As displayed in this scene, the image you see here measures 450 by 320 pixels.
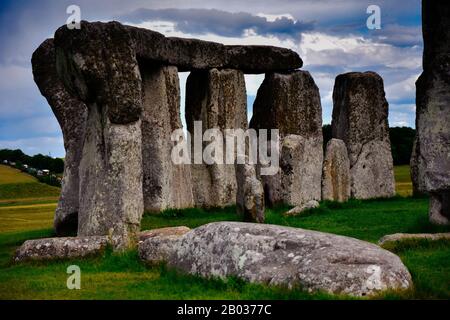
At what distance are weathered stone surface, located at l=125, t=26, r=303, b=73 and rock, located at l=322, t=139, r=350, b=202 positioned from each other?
12.4ft

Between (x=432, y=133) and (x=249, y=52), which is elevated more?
(x=249, y=52)

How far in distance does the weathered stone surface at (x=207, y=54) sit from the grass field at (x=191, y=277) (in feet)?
15.6

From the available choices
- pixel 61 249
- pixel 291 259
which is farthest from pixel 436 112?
pixel 291 259

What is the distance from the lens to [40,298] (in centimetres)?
1101

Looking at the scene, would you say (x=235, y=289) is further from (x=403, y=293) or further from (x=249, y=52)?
(x=249, y=52)

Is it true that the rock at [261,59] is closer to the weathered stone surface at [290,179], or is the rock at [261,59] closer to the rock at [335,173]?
the weathered stone surface at [290,179]

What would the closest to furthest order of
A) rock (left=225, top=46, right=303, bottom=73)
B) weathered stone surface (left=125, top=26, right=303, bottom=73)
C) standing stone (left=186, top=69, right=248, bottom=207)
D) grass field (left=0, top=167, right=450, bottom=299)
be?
grass field (left=0, top=167, right=450, bottom=299)
weathered stone surface (left=125, top=26, right=303, bottom=73)
standing stone (left=186, top=69, right=248, bottom=207)
rock (left=225, top=46, right=303, bottom=73)

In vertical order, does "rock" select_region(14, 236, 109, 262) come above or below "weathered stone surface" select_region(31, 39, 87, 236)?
below

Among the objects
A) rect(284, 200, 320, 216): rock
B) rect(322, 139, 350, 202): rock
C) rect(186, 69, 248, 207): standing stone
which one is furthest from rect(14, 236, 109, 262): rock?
rect(322, 139, 350, 202): rock

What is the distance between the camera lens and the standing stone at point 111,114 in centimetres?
1834

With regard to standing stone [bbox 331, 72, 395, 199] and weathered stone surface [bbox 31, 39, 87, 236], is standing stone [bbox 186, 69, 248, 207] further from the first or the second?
weathered stone surface [bbox 31, 39, 87, 236]

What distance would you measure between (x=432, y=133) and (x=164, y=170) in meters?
10.9

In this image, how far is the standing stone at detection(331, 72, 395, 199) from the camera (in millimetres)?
32625
